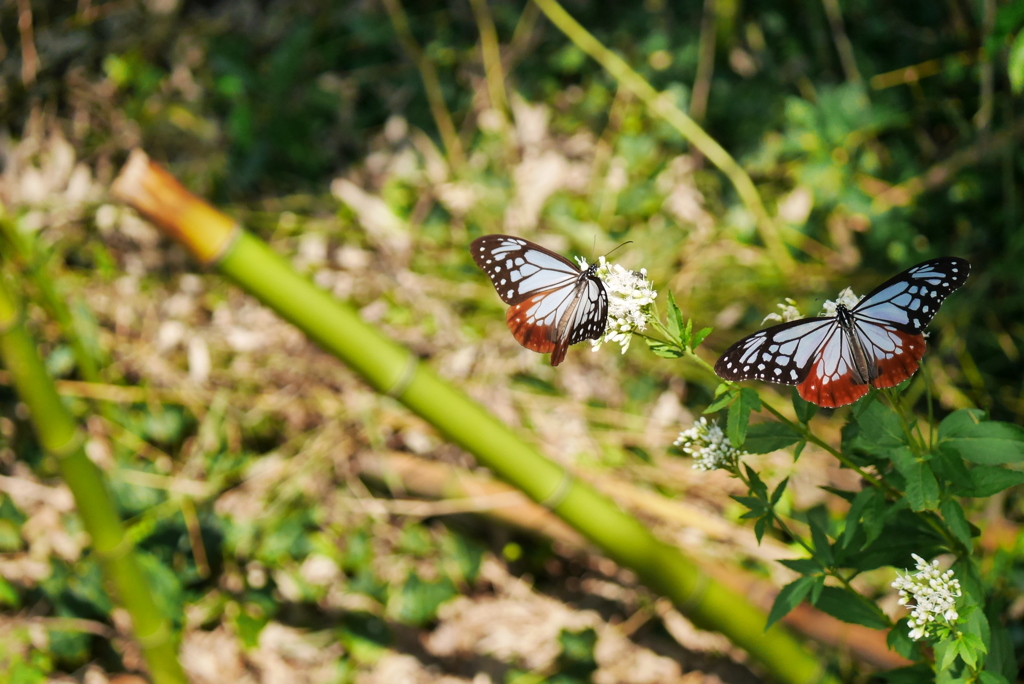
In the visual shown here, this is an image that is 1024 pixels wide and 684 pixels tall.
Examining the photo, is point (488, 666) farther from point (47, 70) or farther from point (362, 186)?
point (47, 70)

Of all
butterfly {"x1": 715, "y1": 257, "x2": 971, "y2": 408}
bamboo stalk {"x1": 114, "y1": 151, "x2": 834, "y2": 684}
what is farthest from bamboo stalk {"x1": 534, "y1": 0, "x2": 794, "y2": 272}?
butterfly {"x1": 715, "y1": 257, "x2": 971, "y2": 408}

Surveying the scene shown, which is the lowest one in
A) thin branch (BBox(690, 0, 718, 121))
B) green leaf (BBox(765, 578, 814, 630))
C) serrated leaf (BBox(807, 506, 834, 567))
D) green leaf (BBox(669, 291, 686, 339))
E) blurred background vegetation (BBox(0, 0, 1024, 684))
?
green leaf (BBox(765, 578, 814, 630))

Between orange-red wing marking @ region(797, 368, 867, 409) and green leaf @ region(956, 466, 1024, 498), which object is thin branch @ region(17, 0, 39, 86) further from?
green leaf @ region(956, 466, 1024, 498)

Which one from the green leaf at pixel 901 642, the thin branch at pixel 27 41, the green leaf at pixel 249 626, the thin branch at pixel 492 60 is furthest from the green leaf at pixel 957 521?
the thin branch at pixel 27 41

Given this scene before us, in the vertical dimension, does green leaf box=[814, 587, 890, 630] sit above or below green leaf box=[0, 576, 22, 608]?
below

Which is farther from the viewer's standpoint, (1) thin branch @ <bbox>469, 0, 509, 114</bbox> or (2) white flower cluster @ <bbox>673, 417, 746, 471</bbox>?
(1) thin branch @ <bbox>469, 0, 509, 114</bbox>

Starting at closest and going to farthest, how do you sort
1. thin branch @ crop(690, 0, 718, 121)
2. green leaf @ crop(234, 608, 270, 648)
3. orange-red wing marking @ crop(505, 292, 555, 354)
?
orange-red wing marking @ crop(505, 292, 555, 354), green leaf @ crop(234, 608, 270, 648), thin branch @ crop(690, 0, 718, 121)

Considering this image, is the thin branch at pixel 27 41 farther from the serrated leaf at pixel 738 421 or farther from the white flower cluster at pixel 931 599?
the white flower cluster at pixel 931 599

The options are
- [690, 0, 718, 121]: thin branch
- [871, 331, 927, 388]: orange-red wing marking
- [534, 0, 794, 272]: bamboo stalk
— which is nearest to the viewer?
[871, 331, 927, 388]: orange-red wing marking

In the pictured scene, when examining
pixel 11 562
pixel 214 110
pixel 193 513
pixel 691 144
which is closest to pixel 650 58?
pixel 691 144
